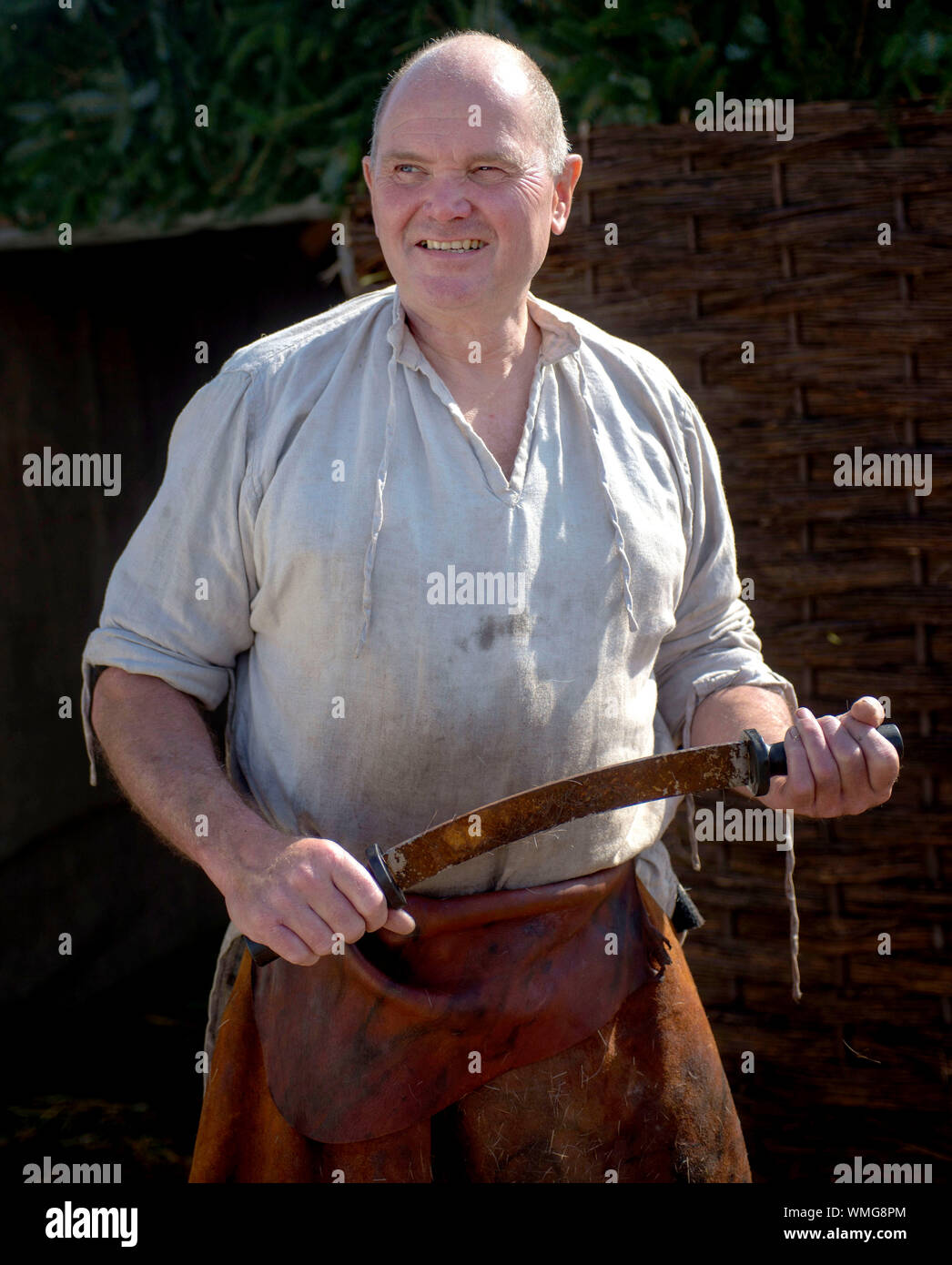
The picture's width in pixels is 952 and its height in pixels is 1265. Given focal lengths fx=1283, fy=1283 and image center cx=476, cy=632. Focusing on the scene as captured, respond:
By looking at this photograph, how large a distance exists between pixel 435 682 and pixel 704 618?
63cm

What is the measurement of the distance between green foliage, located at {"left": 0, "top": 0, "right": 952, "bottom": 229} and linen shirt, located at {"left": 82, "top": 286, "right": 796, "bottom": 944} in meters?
1.93

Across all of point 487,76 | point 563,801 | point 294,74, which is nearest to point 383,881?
point 563,801

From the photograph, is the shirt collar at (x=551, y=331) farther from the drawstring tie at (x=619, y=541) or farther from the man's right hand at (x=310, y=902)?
the man's right hand at (x=310, y=902)

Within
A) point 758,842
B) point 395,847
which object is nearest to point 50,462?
point 758,842

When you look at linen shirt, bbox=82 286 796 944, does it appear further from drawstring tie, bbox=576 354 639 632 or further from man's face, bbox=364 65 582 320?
man's face, bbox=364 65 582 320

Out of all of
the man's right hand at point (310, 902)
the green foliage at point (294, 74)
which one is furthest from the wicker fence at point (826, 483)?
the man's right hand at point (310, 902)

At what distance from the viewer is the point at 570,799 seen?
6.29ft

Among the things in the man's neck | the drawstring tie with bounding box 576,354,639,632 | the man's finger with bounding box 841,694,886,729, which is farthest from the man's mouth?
the man's finger with bounding box 841,694,886,729

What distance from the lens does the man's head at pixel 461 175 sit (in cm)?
212

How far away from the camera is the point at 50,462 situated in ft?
17.4

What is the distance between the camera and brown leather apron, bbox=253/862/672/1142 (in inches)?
80.4

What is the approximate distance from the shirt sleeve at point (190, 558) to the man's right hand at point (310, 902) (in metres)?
0.44
